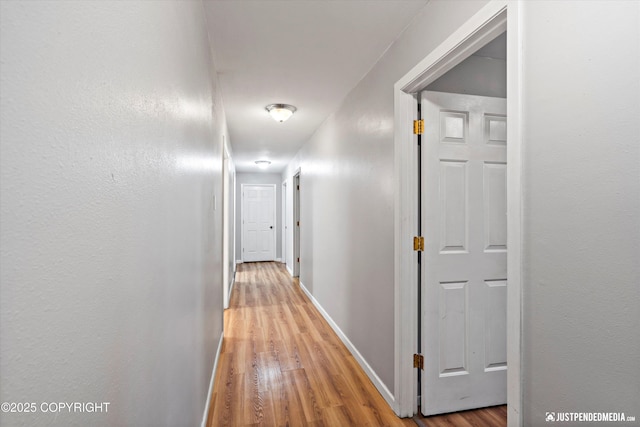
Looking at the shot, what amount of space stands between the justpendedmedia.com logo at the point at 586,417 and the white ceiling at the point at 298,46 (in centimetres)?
192

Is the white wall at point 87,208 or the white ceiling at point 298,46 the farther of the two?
the white ceiling at point 298,46

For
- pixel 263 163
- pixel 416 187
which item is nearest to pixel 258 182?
pixel 263 163

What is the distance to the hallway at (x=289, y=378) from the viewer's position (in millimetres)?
2061

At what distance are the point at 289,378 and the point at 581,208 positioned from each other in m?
2.27

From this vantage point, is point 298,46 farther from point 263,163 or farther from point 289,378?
point 263,163

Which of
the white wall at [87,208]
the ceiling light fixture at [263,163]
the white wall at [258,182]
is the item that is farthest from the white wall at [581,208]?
the white wall at [258,182]

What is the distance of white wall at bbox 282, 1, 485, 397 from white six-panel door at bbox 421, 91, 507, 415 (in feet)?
0.86

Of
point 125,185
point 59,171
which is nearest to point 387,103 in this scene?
point 125,185

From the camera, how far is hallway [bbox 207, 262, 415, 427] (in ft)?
6.76

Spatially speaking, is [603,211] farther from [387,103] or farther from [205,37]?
[205,37]

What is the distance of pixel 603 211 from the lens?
912 millimetres

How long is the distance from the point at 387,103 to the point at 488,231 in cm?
110
